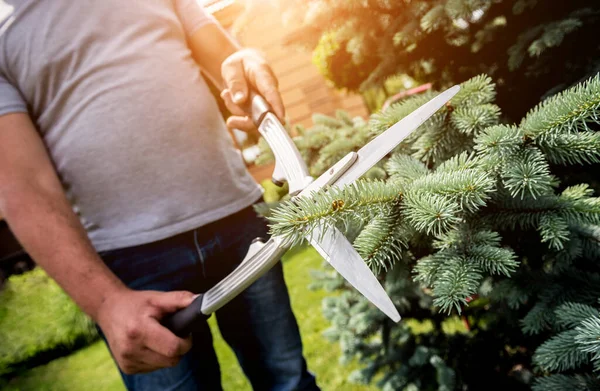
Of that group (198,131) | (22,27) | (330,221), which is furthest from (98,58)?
(330,221)

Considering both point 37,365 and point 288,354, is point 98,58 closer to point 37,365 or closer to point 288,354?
point 288,354

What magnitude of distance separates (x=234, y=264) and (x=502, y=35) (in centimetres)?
138

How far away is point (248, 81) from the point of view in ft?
3.81

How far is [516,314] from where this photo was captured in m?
1.46

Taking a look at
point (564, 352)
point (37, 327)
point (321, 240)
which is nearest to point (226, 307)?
point (321, 240)

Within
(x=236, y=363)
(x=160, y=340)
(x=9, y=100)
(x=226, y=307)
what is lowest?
(x=236, y=363)

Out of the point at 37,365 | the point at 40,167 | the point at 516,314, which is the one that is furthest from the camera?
the point at 37,365

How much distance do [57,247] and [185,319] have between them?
1.23 ft

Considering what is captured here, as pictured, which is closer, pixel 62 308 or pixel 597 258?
pixel 597 258

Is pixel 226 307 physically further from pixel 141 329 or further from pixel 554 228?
pixel 554 228

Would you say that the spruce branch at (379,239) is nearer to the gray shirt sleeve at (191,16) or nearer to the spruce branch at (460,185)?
the spruce branch at (460,185)

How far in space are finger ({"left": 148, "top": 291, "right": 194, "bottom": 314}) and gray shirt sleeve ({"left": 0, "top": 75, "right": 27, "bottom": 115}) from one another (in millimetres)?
614

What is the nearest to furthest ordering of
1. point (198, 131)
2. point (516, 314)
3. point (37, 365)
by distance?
point (198, 131) < point (516, 314) < point (37, 365)

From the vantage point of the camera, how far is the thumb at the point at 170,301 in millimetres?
937
